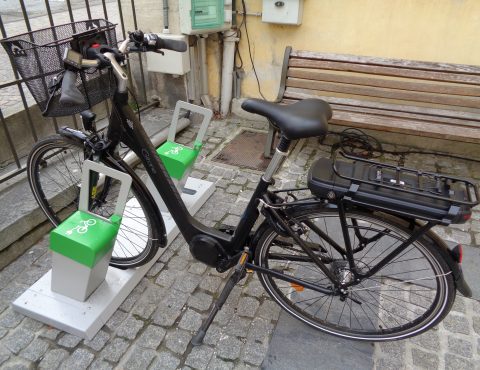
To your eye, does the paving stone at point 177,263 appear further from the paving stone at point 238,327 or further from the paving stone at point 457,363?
the paving stone at point 457,363

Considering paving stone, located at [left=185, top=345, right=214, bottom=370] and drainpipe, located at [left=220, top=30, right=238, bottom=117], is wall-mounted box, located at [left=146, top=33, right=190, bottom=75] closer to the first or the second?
drainpipe, located at [left=220, top=30, right=238, bottom=117]

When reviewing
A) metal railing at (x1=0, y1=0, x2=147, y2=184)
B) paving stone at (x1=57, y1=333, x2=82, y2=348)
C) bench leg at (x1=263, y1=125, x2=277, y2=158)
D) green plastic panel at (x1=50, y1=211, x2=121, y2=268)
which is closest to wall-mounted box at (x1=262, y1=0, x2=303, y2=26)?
bench leg at (x1=263, y1=125, x2=277, y2=158)

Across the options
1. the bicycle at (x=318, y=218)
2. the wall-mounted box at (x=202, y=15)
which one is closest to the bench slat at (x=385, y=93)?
the wall-mounted box at (x=202, y=15)

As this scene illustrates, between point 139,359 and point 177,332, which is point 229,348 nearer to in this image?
point 177,332

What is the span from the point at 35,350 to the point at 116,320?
46 cm

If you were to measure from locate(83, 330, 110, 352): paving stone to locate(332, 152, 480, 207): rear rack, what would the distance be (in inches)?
65.0

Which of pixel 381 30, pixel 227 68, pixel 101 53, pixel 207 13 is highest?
pixel 101 53

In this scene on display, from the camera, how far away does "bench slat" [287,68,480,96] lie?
362 cm

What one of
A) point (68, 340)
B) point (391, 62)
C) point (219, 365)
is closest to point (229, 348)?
point (219, 365)

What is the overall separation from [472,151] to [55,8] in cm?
906

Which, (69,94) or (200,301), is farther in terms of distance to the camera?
(200,301)

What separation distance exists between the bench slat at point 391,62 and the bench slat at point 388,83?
0.49 ft

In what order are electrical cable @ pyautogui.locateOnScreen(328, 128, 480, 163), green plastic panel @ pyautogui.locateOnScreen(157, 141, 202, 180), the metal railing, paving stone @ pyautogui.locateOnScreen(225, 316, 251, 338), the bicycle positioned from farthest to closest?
electrical cable @ pyautogui.locateOnScreen(328, 128, 480, 163), the metal railing, green plastic panel @ pyautogui.locateOnScreen(157, 141, 202, 180), paving stone @ pyautogui.locateOnScreen(225, 316, 251, 338), the bicycle

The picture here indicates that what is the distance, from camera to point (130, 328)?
7.46 ft
